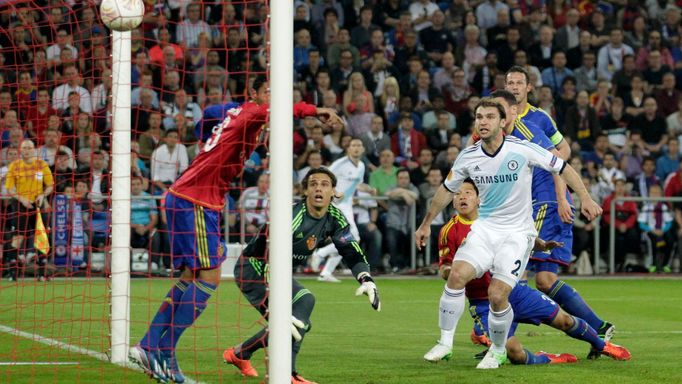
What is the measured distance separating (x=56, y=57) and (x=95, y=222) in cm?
403

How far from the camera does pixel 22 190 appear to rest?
1593 cm

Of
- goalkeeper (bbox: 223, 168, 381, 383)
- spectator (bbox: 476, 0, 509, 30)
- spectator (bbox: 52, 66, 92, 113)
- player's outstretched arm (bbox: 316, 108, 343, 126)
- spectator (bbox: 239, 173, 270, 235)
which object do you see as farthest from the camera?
spectator (bbox: 476, 0, 509, 30)

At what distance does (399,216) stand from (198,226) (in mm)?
11871

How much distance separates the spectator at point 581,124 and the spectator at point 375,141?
11.2 feet

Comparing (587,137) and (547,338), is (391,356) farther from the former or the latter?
(587,137)

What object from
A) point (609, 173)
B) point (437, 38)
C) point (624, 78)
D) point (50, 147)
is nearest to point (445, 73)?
point (437, 38)

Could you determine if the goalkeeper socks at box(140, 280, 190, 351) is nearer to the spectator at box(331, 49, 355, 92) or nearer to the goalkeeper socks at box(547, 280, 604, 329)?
the goalkeeper socks at box(547, 280, 604, 329)

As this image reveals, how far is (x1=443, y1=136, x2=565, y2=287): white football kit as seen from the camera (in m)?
9.46

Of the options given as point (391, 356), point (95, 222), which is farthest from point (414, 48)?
point (391, 356)

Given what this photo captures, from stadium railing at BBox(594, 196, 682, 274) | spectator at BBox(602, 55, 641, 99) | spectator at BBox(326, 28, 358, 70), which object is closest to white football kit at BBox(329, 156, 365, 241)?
spectator at BBox(326, 28, 358, 70)

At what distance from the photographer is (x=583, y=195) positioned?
31.2 ft

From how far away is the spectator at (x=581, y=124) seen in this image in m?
22.5

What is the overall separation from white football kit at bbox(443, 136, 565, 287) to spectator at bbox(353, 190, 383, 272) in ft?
34.6

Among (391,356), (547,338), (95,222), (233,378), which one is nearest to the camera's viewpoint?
(233,378)
